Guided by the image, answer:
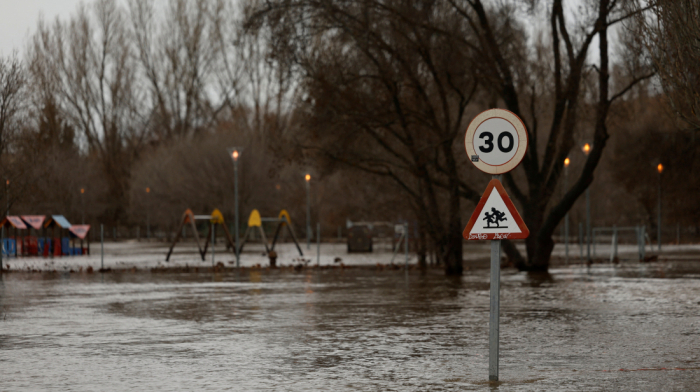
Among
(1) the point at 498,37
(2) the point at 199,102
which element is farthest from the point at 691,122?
(2) the point at 199,102

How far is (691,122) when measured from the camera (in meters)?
11.8

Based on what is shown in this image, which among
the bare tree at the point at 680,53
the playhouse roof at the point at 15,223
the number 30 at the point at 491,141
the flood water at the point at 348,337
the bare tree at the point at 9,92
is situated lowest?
the flood water at the point at 348,337

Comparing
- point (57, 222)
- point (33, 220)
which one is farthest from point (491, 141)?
point (33, 220)

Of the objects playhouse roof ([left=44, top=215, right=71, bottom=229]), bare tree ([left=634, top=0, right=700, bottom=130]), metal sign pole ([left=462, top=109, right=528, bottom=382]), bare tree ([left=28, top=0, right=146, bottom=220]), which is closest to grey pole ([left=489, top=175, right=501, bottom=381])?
metal sign pole ([left=462, top=109, right=528, bottom=382])

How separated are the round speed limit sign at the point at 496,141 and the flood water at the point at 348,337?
2.17m

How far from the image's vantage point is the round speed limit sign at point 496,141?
8.41 metres

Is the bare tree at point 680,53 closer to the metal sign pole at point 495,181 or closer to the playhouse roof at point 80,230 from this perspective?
the metal sign pole at point 495,181

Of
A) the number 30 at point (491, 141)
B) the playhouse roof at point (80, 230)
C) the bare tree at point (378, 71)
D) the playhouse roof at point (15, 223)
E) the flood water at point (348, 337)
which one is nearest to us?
the number 30 at point (491, 141)

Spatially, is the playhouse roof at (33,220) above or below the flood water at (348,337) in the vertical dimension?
above

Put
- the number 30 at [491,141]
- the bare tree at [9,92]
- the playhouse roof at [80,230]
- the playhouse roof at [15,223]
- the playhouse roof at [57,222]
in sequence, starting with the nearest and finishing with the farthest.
Answer: 1. the number 30 at [491,141]
2. the bare tree at [9,92]
3. the playhouse roof at [15,223]
4. the playhouse roof at [57,222]
5. the playhouse roof at [80,230]

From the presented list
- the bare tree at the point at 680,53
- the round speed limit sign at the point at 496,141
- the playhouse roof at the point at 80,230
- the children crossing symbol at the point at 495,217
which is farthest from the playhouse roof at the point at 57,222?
the children crossing symbol at the point at 495,217

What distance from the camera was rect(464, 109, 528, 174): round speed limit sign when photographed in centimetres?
841

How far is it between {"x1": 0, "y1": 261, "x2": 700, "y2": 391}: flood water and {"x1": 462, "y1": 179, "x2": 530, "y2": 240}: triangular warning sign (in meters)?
1.48

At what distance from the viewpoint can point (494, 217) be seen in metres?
8.45
